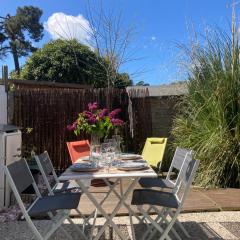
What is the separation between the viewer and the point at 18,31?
28141 millimetres

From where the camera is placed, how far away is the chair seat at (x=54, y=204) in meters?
3.34

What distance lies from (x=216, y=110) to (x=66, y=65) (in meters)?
12.3

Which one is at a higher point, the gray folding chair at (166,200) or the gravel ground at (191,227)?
the gray folding chair at (166,200)

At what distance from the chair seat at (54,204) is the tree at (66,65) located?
45.3 feet

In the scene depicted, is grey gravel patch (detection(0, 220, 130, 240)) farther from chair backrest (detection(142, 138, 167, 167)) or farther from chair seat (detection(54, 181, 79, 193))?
chair backrest (detection(142, 138, 167, 167))

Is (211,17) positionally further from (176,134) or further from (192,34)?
(176,134)

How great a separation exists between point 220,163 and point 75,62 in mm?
12579

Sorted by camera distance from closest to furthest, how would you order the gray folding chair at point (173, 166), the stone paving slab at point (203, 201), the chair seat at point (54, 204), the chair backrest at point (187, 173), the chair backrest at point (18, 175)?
the chair backrest at point (18, 175), the chair seat at point (54, 204), the chair backrest at point (187, 173), the gray folding chair at point (173, 166), the stone paving slab at point (203, 201)

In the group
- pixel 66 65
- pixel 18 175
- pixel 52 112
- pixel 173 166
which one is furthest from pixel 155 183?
pixel 66 65

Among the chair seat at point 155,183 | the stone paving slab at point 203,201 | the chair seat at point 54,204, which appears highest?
the chair seat at point 54,204

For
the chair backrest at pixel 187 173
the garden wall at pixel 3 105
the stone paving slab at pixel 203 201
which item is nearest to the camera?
the chair backrest at pixel 187 173

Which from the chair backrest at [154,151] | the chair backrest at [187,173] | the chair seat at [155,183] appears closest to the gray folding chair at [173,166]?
the chair seat at [155,183]

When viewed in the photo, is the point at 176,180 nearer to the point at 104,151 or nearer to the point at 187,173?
the point at 187,173

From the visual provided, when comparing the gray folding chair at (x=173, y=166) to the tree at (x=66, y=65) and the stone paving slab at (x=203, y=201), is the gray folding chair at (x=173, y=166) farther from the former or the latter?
the tree at (x=66, y=65)
